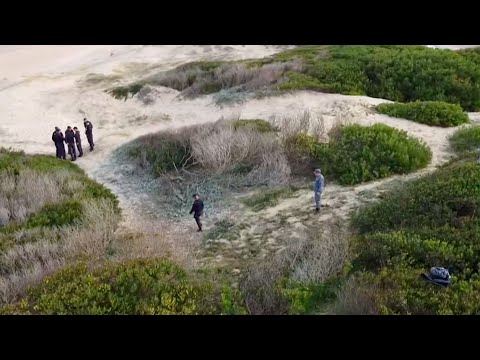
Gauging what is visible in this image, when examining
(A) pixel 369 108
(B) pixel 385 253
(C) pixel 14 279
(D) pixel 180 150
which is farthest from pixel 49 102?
(B) pixel 385 253

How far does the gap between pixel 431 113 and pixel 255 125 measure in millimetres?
6459

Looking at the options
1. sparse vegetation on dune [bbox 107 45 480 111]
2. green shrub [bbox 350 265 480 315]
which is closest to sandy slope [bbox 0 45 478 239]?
sparse vegetation on dune [bbox 107 45 480 111]

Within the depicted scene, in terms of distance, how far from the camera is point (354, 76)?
2427cm

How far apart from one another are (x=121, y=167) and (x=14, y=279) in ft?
27.0

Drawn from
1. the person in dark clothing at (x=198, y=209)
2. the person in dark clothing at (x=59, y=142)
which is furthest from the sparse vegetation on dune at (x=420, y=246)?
the person in dark clothing at (x=59, y=142)

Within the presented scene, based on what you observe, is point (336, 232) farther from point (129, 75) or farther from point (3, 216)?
point (129, 75)

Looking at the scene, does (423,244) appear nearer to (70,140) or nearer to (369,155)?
(369,155)

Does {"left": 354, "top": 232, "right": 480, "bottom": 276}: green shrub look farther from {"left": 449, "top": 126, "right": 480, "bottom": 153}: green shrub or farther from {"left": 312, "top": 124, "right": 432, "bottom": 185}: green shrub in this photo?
{"left": 449, "top": 126, "right": 480, "bottom": 153}: green shrub

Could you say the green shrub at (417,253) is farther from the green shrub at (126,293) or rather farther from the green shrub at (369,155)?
the green shrub at (369,155)

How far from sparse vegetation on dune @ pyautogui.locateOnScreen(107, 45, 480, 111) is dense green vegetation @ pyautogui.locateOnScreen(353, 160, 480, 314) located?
11.2 m

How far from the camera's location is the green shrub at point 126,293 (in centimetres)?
816

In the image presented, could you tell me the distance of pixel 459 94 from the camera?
903 inches

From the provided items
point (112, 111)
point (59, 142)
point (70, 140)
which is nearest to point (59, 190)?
point (70, 140)

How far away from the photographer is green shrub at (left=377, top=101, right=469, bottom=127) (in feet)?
60.7
